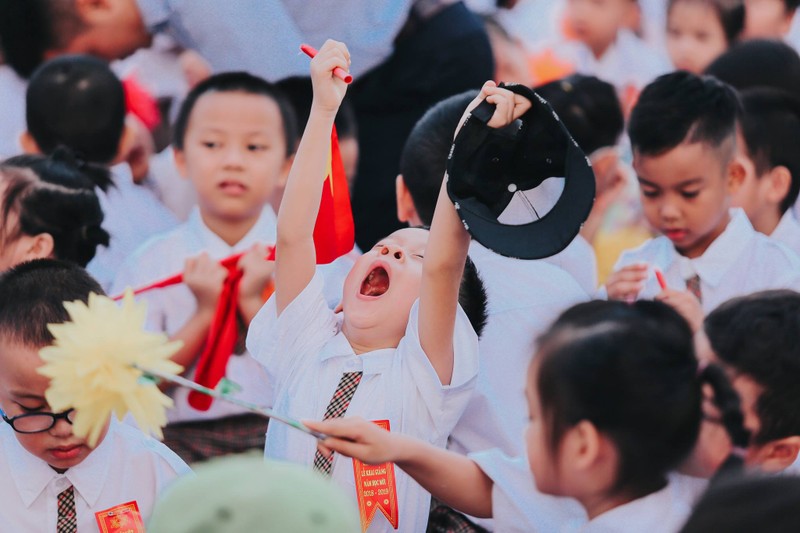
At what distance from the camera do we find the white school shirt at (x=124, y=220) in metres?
4.05

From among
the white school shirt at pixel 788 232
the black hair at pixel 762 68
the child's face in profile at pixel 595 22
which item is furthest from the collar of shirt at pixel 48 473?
the child's face in profile at pixel 595 22

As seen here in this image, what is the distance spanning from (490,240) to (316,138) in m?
0.53

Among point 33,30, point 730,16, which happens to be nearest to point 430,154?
point 33,30

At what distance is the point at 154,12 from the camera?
425cm

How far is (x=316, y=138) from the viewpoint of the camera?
2770 mm

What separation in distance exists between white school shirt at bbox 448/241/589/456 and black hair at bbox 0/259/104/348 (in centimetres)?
99

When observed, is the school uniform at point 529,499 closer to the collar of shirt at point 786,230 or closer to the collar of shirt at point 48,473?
the collar of shirt at point 48,473

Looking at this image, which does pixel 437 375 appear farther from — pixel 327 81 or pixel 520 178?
pixel 327 81

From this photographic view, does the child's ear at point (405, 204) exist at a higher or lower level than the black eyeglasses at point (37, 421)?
higher

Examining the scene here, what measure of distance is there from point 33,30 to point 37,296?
2091 mm

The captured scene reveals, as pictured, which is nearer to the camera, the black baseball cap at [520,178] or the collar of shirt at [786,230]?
the black baseball cap at [520,178]

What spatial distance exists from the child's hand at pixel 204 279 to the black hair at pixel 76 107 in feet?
2.55

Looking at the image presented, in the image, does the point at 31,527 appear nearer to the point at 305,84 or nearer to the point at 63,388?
the point at 63,388

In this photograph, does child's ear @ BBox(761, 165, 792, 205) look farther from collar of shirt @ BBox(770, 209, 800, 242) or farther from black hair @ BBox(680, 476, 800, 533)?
black hair @ BBox(680, 476, 800, 533)
